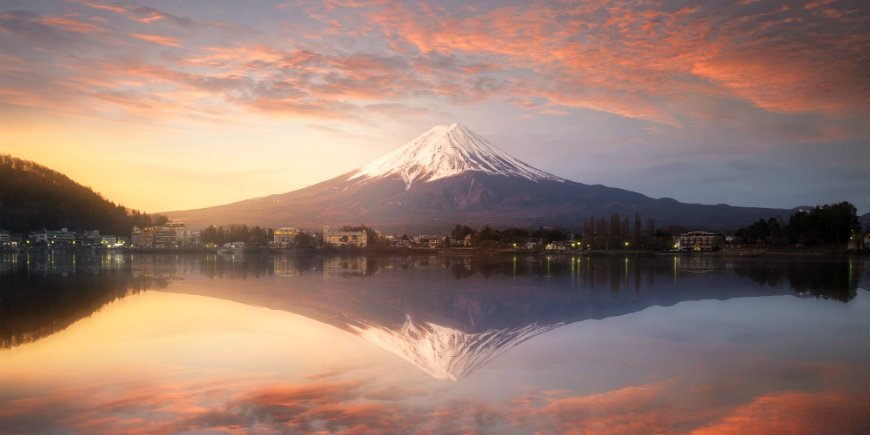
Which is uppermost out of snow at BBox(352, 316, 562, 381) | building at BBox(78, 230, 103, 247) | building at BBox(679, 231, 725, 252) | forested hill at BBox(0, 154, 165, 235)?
forested hill at BBox(0, 154, 165, 235)

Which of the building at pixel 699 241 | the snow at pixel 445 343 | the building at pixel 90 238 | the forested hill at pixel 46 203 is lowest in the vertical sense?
the snow at pixel 445 343

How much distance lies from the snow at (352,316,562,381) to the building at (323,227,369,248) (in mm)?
85429

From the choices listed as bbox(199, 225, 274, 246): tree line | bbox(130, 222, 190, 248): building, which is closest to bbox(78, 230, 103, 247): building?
bbox(130, 222, 190, 248): building

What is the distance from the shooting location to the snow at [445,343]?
31.2 ft

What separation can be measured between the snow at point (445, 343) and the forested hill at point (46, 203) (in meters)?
111

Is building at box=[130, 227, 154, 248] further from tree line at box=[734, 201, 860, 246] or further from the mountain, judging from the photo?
tree line at box=[734, 201, 860, 246]

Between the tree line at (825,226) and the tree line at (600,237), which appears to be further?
the tree line at (600,237)

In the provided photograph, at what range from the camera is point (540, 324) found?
1352 centimetres

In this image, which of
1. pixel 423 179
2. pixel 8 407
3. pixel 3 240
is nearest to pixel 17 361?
pixel 8 407

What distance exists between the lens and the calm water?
22.2 feet

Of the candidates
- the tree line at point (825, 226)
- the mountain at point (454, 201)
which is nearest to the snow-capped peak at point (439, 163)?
the mountain at point (454, 201)

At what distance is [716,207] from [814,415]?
596ft

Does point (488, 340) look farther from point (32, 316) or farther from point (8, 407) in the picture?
point (32, 316)

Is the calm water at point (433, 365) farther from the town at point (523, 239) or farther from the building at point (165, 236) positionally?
the building at point (165, 236)
